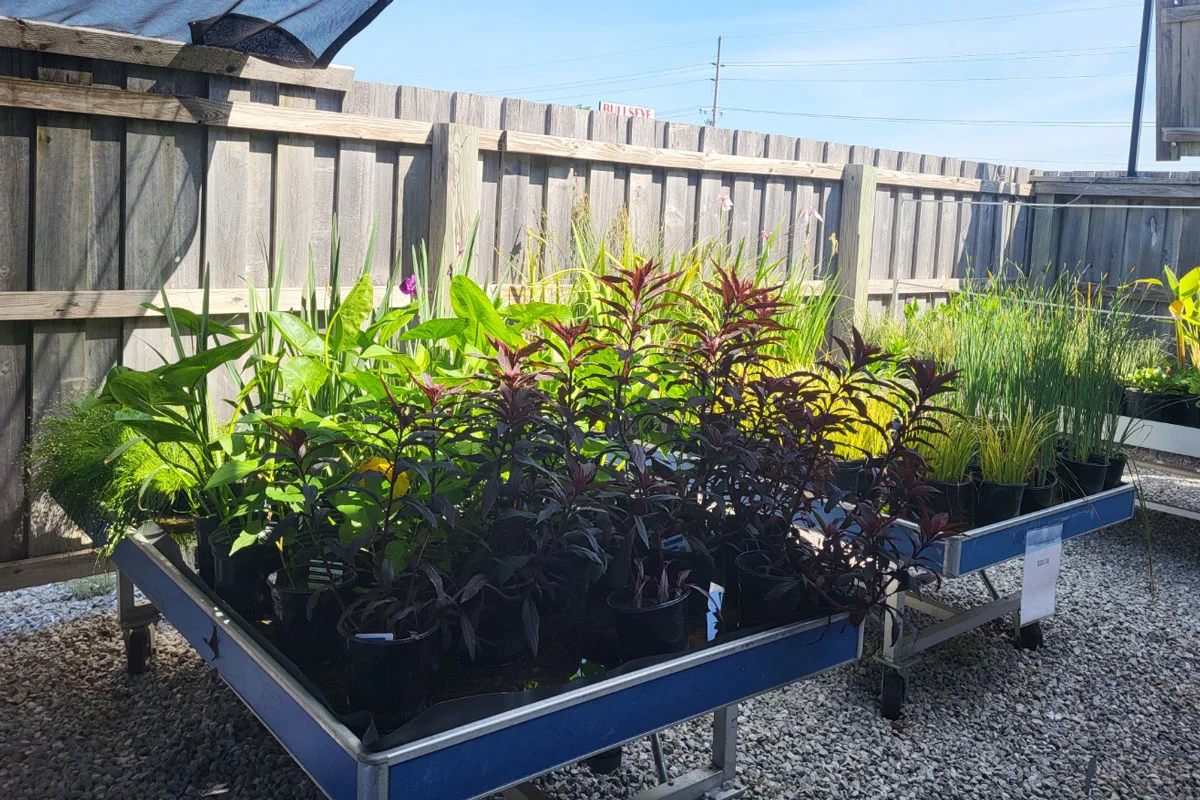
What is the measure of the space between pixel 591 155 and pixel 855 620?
371 cm

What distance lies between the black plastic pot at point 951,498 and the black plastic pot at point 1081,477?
1.82 feet

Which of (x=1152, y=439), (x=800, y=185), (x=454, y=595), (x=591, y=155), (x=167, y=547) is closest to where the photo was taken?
(x=454, y=595)

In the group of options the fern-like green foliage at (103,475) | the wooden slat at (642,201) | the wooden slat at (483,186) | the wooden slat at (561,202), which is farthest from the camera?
the wooden slat at (642,201)

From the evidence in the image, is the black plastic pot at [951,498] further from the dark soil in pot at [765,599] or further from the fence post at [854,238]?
the fence post at [854,238]

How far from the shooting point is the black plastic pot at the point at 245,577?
2.01 metres

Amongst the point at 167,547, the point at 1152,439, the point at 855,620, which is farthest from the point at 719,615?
the point at 1152,439

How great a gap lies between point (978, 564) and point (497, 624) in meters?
1.64

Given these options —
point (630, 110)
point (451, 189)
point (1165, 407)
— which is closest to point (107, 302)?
point (451, 189)

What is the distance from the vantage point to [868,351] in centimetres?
207

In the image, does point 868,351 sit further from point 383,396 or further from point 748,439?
point 383,396

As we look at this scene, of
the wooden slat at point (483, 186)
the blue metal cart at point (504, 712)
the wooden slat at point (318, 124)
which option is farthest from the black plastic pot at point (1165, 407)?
the blue metal cart at point (504, 712)

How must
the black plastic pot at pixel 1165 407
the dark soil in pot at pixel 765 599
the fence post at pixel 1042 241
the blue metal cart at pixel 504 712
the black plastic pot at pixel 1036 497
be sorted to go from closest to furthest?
the blue metal cart at pixel 504 712 → the dark soil in pot at pixel 765 599 → the black plastic pot at pixel 1036 497 → the black plastic pot at pixel 1165 407 → the fence post at pixel 1042 241

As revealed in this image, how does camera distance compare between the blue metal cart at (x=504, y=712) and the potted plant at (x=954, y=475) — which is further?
the potted plant at (x=954, y=475)

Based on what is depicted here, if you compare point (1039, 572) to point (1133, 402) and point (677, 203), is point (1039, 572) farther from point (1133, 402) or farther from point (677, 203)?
point (677, 203)
